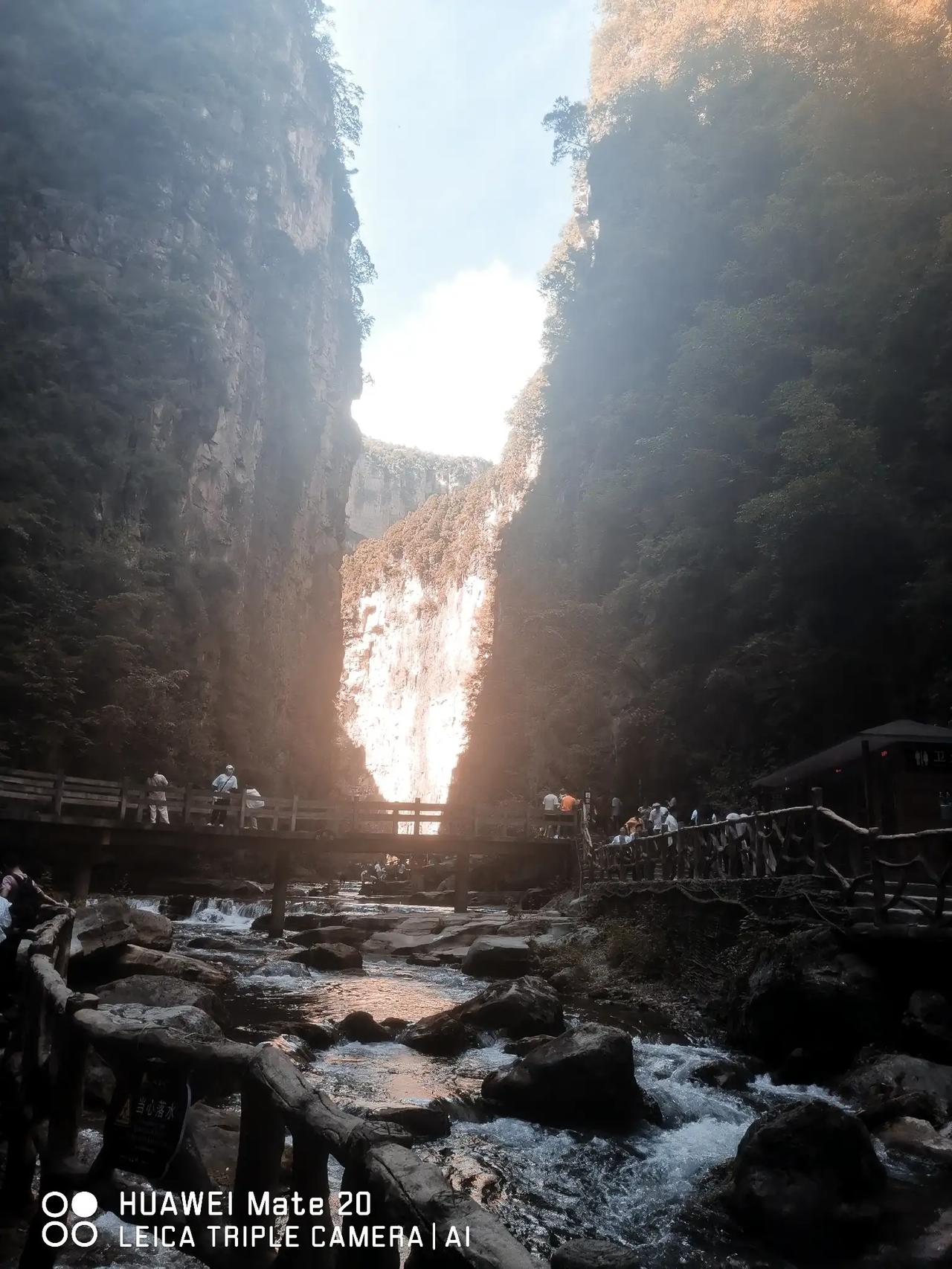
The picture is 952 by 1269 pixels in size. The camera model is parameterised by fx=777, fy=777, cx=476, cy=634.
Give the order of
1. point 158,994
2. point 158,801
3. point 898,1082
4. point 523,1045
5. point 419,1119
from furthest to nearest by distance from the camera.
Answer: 1. point 158,801
2. point 523,1045
3. point 158,994
4. point 898,1082
5. point 419,1119

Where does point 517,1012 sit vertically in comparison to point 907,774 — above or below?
below

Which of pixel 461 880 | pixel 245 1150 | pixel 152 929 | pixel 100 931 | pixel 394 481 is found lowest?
pixel 245 1150

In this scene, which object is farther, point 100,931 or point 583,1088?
point 100,931

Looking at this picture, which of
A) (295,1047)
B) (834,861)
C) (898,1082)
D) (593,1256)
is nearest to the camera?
(593,1256)

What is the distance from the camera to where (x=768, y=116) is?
32.0 meters

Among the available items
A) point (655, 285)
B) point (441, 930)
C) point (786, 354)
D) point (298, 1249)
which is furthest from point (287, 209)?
point (298, 1249)

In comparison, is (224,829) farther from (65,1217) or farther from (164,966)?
(65,1217)

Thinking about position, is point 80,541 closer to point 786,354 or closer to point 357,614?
point 786,354

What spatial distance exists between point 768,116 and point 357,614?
220 feet

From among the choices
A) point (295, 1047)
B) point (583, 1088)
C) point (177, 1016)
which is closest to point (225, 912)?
point (295, 1047)

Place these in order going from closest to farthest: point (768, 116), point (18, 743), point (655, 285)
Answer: point (18, 743) → point (768, 116) → point (655, 285)

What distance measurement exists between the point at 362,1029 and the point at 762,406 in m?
23.3

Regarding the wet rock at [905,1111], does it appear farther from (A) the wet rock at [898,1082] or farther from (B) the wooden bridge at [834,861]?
(B) the wooden bridge at [834,861]

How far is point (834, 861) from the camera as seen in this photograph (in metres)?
13.1
